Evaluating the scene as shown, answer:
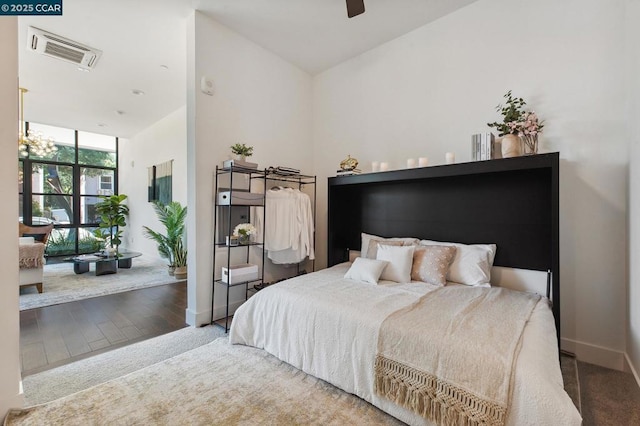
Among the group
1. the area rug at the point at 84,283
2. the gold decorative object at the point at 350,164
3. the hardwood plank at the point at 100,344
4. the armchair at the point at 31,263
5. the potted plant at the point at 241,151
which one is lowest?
the hardwood plank at the point at 100,344

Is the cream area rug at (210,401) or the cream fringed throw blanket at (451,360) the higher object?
the cream fringed throw blanket at (451,360)

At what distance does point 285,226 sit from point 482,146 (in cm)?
210

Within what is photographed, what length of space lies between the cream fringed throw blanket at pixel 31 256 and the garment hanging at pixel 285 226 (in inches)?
116

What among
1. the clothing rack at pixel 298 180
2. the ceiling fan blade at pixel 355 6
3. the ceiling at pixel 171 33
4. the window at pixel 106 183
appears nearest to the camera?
the ceiling fan blade at pixel 355 6

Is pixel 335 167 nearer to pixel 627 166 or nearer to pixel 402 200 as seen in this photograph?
pixel 402 200

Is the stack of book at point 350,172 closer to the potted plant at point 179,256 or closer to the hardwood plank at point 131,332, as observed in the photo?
the hardwood plank at point 131,332

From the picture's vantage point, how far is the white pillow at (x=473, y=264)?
2.31 meters

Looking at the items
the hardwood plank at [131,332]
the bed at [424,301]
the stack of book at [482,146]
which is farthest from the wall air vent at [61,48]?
the stack of book at [482,146]

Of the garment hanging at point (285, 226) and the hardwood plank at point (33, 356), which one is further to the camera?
the garment hanging at point (285, 226)

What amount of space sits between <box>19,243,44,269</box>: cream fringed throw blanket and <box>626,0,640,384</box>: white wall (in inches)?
234

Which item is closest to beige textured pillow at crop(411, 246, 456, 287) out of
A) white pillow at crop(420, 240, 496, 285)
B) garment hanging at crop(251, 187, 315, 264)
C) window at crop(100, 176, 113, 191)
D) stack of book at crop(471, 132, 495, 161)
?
white pillow at crop(420, 240, 496, 285)

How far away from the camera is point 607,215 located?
2.04 metres

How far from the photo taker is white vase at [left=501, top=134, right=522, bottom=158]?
7.14 feet

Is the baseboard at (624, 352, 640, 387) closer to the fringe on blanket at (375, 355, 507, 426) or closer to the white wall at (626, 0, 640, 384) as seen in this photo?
the white wall at (626, 0, 640, 384)
